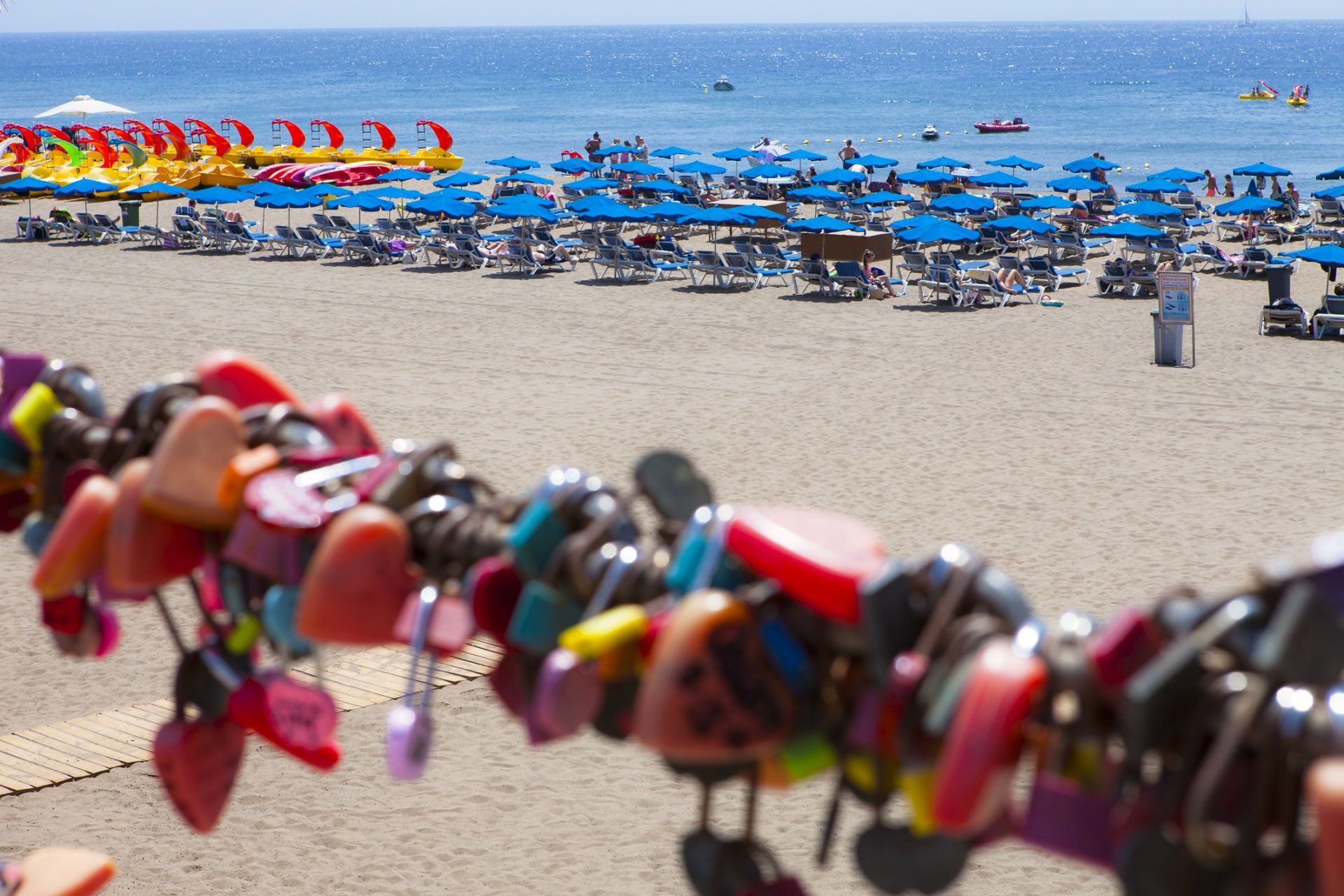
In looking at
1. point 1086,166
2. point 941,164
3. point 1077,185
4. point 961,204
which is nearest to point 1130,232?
point 961,204

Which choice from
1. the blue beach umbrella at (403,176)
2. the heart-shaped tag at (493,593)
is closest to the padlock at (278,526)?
the heart-shaped tag at (493,593)

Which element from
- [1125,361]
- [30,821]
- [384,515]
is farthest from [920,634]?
[1125,361]

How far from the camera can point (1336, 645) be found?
1.02 m

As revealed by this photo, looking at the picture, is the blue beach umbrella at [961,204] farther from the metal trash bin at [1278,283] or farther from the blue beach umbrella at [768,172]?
the metal trash bin at [1278,283]

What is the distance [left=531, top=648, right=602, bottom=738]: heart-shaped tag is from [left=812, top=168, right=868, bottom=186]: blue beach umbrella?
33420mm

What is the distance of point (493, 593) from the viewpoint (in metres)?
1.52

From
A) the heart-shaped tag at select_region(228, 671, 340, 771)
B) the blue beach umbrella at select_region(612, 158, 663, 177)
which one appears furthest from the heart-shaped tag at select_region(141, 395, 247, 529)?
the blue beach umbrella at select_region(612, 158, 663, 177)

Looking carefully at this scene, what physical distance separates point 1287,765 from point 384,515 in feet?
3.17

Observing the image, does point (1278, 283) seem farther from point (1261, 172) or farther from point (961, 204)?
point (1261, 172)

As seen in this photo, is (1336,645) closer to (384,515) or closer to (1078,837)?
(1078,837)

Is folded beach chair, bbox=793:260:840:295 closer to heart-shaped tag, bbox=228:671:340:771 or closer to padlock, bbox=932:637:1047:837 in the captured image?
heart-shaped tag, bbox=228:671:340:771

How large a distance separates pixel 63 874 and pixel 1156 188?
34.2 m

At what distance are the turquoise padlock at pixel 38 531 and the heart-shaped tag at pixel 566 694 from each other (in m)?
0.98

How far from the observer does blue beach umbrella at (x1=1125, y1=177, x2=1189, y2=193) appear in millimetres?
32844
